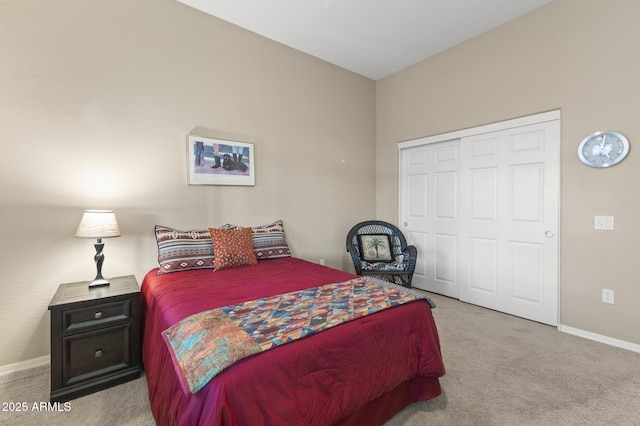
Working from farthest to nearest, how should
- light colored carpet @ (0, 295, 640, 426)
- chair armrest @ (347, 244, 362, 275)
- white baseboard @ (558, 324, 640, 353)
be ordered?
chair armrest @ (347, 244, 362, 275) → white baseboard @ (558, 324, 640, 353) → light colored carpet @ (0, 295, 640, 426)

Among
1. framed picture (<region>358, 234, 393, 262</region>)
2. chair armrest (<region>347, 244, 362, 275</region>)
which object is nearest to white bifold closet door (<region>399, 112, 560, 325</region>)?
framed picture (<region>358, 234, 393, 262</region>)

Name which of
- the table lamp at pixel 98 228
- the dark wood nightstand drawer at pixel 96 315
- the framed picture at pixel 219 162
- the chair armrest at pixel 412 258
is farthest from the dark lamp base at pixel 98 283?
the chair armrest at pixel 412 258

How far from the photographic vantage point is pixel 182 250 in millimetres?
2514

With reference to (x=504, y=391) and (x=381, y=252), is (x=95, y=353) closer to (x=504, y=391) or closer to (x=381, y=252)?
(x=504, y=391)

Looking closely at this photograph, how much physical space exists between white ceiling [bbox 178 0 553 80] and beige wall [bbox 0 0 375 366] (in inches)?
8.3

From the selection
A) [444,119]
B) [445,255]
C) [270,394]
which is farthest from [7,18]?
[445,255]

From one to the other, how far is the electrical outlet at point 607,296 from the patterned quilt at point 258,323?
195 cm

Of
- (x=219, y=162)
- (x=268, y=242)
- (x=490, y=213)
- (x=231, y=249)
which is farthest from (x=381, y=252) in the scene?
(x=219, y=162)

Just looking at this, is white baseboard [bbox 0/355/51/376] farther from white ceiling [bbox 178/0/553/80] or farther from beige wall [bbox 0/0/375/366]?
white ceiling [bbox 178/0/553/80]

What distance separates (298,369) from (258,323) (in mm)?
317

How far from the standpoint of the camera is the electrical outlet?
2535mm

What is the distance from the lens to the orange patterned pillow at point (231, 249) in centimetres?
260

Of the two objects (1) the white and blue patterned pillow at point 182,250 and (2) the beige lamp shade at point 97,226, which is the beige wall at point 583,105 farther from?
(2) the beige lamp shade at point 97,226

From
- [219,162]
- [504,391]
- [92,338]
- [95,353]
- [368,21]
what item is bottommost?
[504,391]
